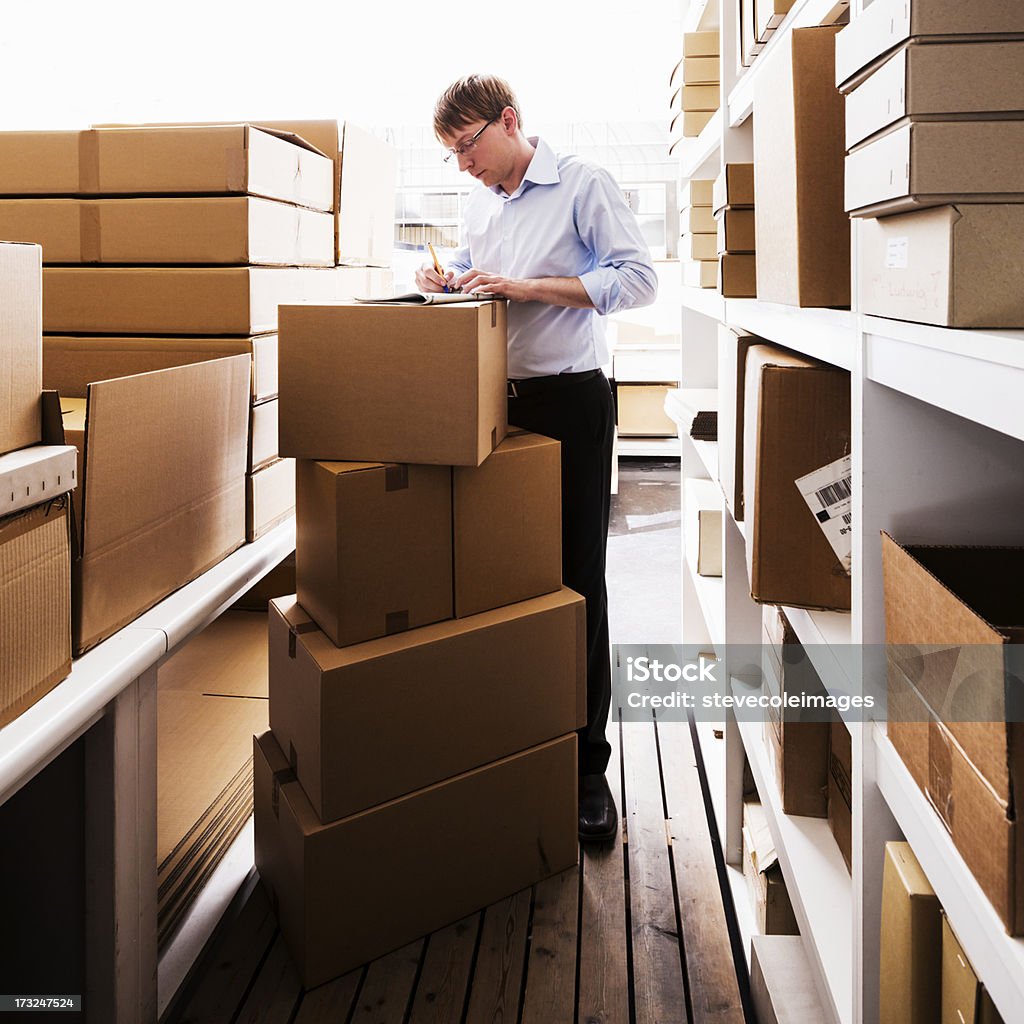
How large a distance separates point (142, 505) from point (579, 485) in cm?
98

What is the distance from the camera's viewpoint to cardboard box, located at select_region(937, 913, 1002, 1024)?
2.25 feet

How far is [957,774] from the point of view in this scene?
2.25ft

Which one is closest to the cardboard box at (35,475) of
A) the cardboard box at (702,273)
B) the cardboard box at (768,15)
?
the cardboard box at (768,15)

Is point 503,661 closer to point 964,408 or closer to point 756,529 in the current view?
point 756,529

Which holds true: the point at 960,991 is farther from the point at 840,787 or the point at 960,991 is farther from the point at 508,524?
the point at 508,524

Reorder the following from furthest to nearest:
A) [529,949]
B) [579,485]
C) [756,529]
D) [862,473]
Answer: [579,485] → [529,949] → [756,529] → [862,473]

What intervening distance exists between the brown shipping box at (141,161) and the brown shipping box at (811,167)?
3.39 ft

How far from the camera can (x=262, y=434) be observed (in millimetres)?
1892

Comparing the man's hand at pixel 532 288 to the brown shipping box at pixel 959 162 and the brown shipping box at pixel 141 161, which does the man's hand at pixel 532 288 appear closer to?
the brown shipping box at pixel 141 161

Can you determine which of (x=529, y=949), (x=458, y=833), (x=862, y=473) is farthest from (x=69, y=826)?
(x=862, y=473)

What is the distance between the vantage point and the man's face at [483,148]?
2000mm

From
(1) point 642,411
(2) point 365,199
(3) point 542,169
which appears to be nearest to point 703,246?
(3) point 542,169

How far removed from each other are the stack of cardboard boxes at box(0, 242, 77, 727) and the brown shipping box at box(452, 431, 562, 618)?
0.68 meters

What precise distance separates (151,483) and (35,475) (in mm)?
359
